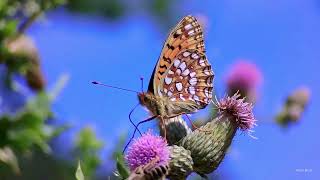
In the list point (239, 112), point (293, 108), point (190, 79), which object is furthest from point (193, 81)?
point (293, 108)

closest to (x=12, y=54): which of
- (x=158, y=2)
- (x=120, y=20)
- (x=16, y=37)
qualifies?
(x=16, y=37)

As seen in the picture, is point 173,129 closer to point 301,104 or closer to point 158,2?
point 301,104

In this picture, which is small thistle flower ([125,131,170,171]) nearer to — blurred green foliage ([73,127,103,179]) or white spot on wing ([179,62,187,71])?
white spot on wing ([179,62,187,71])

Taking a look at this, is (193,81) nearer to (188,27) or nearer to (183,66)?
(183,66)

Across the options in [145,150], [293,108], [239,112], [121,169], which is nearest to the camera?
[121,169]

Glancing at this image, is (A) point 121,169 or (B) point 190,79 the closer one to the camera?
(A) point 121,169

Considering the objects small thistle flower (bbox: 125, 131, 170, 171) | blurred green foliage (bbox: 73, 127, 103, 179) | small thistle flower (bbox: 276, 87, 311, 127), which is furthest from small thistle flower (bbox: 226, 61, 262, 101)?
small thistle flower (bbox: 125, 131, 170, 171)
